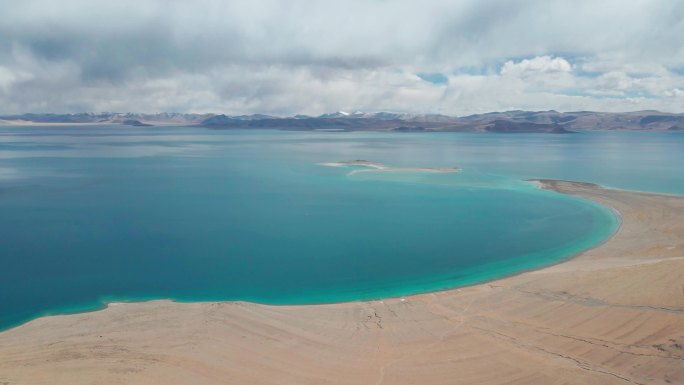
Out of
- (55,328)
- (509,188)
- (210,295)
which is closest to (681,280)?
(210,295)

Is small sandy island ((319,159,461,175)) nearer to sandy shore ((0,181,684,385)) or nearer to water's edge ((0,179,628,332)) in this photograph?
water's edge ((0,179,628,332))

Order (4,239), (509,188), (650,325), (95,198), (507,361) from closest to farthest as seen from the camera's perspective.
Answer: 1. (507,361)
2. (650,325)
3. (4,239)
4. (95,198)
5. (509,188)

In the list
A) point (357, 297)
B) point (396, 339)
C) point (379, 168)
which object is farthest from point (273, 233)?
point (379, 168)

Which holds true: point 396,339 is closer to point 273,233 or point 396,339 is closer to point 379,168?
point 273,233

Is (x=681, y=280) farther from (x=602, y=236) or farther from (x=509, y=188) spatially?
(x=509, y=188)

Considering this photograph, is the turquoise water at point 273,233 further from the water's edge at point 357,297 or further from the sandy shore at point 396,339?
the sandy shore at point 396,339

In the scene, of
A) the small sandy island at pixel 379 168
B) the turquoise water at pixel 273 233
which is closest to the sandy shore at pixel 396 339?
the turquoise water at pixel 273 233
